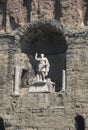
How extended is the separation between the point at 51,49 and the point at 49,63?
669 mm

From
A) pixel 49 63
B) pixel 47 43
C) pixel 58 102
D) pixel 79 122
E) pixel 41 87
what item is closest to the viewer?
pixel 79 122

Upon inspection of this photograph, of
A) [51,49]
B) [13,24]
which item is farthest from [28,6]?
[51,49]

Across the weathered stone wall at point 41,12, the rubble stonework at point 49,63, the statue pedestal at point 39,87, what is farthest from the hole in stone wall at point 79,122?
the weathered stone wall at point 41,12

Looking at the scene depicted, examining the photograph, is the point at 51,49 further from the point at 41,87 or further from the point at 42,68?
the point at 41,87

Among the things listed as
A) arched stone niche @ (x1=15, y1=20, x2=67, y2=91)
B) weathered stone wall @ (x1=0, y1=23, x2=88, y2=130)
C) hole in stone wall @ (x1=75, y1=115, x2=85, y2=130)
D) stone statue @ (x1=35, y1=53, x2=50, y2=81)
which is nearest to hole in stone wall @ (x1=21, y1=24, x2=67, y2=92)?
arched stone niche @ (x1=15, y1=20, x2=67, y2=91)

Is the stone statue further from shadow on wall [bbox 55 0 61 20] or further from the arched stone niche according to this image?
shadow on wall [bbox 55 0 61 20]

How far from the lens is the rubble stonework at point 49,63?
885 inches

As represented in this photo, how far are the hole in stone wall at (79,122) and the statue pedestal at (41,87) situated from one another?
167 centimetres

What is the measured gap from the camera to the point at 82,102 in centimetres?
2223

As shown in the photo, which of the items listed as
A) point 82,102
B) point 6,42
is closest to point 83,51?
point 82,102

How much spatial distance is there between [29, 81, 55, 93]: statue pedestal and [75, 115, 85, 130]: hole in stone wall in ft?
5.48

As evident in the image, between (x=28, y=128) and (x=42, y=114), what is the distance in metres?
0.85

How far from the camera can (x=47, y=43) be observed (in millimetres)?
24453

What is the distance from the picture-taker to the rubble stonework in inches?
885
